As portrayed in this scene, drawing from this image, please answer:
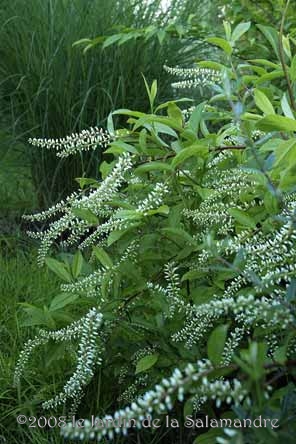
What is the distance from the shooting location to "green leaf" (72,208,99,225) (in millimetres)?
1806

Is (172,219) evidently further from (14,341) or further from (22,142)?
(22,142)

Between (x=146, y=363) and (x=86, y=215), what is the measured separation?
42cm

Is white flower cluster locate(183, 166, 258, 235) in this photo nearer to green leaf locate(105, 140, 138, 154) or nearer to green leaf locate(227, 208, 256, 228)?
green leaf locate(227, 208, 256, 228)

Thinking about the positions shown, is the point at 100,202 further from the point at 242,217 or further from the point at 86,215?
the point at 242,217

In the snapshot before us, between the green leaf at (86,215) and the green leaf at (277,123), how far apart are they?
0.57 meters

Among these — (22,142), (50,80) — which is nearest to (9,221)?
(22,142)

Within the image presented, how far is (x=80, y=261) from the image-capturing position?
1851 mm

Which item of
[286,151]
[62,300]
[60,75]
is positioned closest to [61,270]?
[62,300]

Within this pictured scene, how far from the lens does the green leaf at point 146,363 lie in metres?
1.69

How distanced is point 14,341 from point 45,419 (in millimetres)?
516

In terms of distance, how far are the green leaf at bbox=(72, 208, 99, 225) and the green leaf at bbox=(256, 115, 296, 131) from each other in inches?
22.5

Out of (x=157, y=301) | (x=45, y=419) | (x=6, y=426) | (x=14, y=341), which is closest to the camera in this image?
(x=157, y=301)

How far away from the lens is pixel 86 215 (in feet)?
5.99

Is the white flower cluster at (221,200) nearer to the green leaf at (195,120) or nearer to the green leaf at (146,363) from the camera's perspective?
the green leaf at (195,120)
